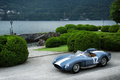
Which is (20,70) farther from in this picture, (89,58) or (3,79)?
(89,58)

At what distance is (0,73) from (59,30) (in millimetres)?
29281

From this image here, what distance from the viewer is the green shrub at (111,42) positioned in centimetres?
1342

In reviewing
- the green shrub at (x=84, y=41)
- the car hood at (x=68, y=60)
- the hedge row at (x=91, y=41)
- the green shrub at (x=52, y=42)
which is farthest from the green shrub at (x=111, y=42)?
the green shrub at (x=52, y=42)

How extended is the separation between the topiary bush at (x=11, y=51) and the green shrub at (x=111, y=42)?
7691 mm

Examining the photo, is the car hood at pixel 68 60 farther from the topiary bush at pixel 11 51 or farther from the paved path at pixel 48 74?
the topiary bush at pixel 11 51

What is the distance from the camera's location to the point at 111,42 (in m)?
13.6

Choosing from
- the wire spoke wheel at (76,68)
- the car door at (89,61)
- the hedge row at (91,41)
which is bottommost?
the wire spoke wheel at (76,68)

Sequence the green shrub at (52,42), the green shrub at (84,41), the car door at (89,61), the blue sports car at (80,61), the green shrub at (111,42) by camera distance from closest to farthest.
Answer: the blue sports car at (80,61) → the car door at (89,61) → the green shrub at (84,41) → the green shrub at (111,42) → the green shrub at (52,42)

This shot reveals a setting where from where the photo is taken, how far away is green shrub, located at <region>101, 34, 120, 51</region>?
13424 mm

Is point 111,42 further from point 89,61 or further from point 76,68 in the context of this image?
point 76,68

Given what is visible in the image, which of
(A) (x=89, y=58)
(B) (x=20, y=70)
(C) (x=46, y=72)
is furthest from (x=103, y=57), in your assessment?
(B) (x=20, y=70)

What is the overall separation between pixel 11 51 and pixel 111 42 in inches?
353

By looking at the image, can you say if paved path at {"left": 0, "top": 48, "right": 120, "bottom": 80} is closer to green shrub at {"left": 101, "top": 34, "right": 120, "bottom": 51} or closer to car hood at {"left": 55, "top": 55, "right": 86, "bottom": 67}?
car hood at {"left": 55, "top": 55, "right": 86, "bottom": 67}

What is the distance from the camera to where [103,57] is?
8.67 m
